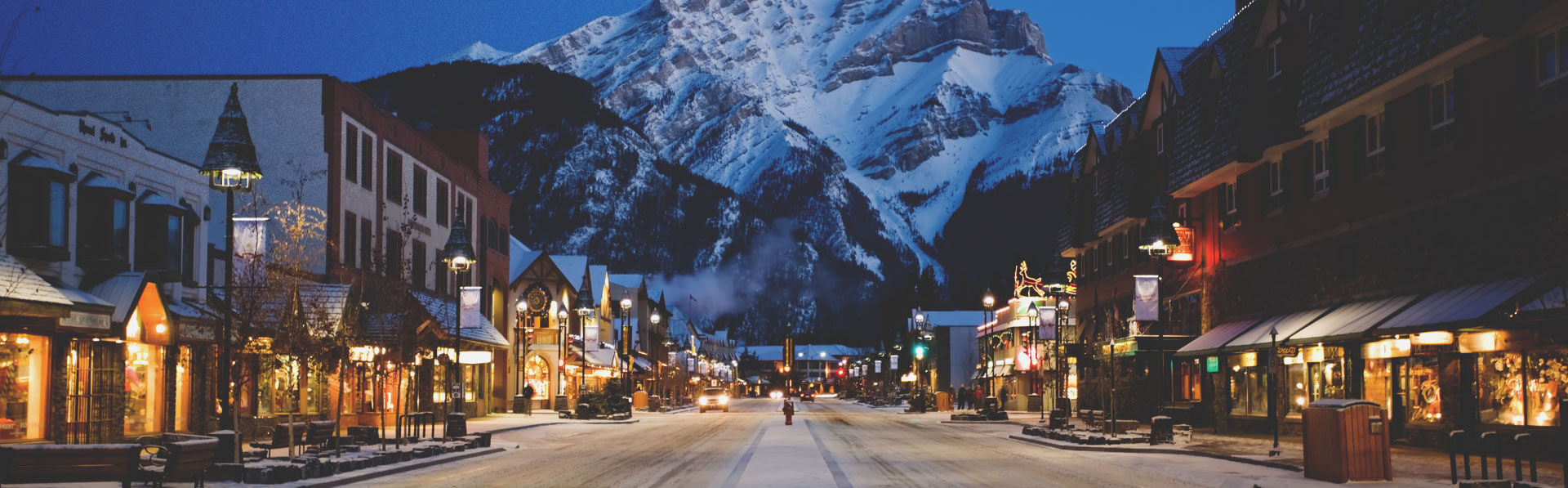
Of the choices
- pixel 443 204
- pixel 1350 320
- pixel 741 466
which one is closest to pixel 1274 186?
pixel 1350 320

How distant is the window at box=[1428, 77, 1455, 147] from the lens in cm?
2962

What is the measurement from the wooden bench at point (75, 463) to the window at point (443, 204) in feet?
138

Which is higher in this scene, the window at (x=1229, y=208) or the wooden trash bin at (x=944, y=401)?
the window at (x=1229, y=208)

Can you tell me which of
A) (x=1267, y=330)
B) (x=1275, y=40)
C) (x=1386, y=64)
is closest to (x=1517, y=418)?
(x=1386, y=64)

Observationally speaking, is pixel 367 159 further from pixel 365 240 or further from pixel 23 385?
pixel 23 385

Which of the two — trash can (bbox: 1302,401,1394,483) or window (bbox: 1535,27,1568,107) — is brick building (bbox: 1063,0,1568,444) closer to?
window (bbox: 1535,27,1568,107)

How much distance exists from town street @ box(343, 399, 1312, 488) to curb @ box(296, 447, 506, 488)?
349 millimetres

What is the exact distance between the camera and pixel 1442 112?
3012 cm

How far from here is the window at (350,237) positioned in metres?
48.3

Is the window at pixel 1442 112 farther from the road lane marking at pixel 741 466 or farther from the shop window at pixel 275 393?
the shop window at pixel 275 393

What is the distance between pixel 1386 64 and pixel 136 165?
28.9 metres

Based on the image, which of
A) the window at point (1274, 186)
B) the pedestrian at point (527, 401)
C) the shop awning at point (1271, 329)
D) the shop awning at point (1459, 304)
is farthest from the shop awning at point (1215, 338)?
the pedestrian at point (527, 401)

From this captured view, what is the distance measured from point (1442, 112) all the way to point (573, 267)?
68.2 metres

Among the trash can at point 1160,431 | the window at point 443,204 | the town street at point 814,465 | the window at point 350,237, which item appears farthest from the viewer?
the window at point 443,204
